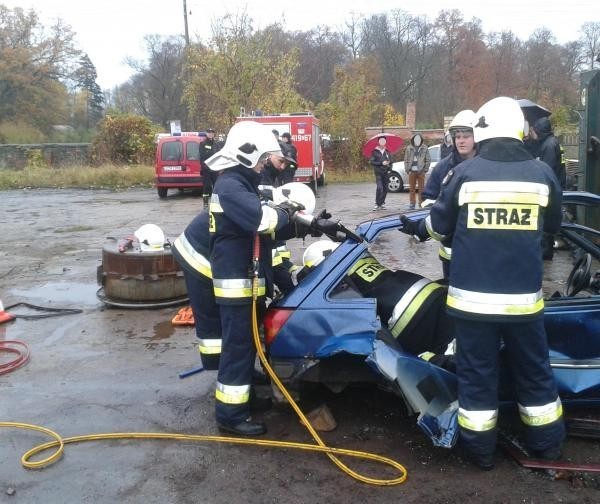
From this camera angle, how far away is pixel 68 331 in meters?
5.87

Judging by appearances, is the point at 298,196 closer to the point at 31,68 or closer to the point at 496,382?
the point at 496,382

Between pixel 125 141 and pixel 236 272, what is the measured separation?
2749cm

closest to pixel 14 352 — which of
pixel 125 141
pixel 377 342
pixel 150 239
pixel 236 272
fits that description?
pixel 150 239

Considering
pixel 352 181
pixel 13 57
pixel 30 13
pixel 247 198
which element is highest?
pixel 30 13

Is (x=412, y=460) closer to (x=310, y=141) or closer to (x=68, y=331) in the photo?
(x=68, y=331)

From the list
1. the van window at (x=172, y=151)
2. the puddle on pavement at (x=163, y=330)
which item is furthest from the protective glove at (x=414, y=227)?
the van window at (x=172, y=151)

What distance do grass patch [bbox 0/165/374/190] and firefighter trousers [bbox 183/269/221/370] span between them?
20.3 metres

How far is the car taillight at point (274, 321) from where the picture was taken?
3.51 meters

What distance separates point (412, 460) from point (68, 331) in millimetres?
3890

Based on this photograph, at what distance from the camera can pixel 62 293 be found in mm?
7312

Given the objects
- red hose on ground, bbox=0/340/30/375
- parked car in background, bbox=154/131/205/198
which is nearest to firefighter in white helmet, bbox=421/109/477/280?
red hose on ground, bbox=0/340/30/375

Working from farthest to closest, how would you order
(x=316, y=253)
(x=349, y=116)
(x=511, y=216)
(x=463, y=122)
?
(x=349, y=116) → (x=463, y=122) → (x=316, y=253) → (x=511, y=216)

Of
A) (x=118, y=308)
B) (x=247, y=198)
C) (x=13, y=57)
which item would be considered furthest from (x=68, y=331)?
(x=13, y=57)

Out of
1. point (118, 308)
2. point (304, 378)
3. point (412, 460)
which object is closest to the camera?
point (412, 460)
